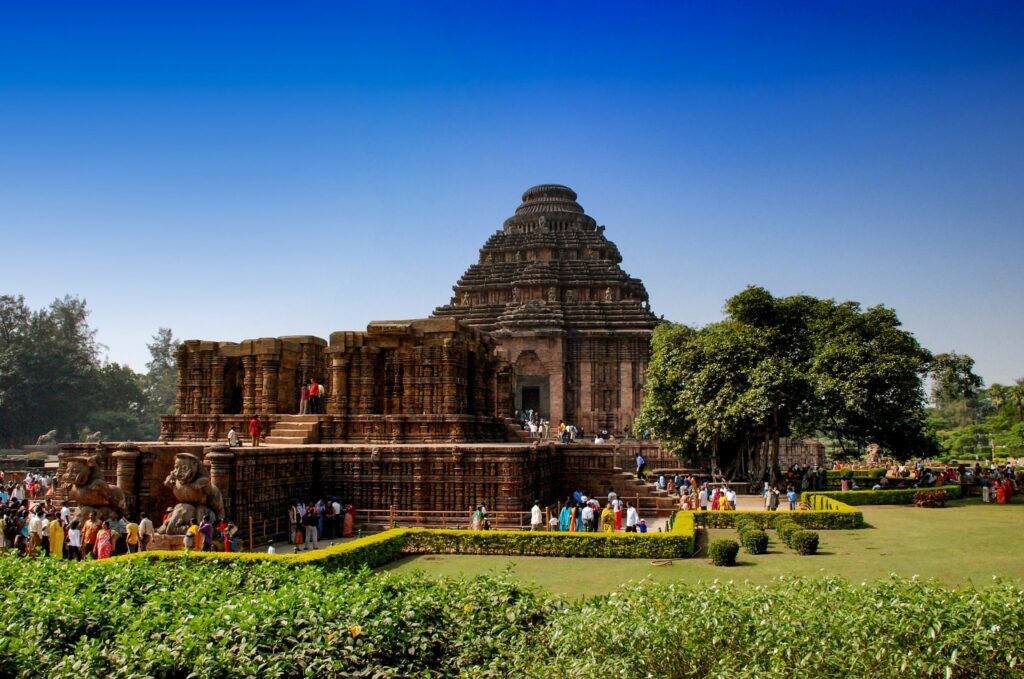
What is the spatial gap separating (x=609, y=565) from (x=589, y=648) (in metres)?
9.41

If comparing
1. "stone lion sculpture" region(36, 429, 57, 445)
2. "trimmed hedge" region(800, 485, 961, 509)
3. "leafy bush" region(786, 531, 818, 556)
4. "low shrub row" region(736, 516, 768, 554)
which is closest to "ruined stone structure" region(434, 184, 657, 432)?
"trimmed hedge" region(800, 485, 961, 509)

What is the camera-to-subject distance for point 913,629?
6.46 m

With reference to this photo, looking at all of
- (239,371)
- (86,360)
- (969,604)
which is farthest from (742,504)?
(86,360)

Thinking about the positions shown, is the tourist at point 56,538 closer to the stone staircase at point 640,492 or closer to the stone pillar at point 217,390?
the stone pillar at point 217,390

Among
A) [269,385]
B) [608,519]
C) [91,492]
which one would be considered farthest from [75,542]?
[608,519]

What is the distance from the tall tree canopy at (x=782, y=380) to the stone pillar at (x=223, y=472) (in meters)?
17.3

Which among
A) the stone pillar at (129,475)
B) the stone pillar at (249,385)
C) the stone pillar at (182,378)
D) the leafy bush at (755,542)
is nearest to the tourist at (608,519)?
the leafy bush at (755,542)

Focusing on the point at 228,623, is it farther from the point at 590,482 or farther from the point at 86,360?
the point at 86,360

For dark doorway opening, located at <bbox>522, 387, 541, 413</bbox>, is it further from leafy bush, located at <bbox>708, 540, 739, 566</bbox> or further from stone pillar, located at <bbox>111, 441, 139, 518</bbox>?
leafy bush, located at <bbox>708, 540, 739, 566</bbox>

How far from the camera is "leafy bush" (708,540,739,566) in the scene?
50.4 feet

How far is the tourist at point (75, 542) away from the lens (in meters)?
15.2

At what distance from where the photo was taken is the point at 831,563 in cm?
1546

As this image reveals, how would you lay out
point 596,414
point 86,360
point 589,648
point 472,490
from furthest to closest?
1. point 86,360
2. point 596,414
3. point 472,490
4. point 589,648

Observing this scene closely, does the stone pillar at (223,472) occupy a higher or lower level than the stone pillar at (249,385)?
lower
